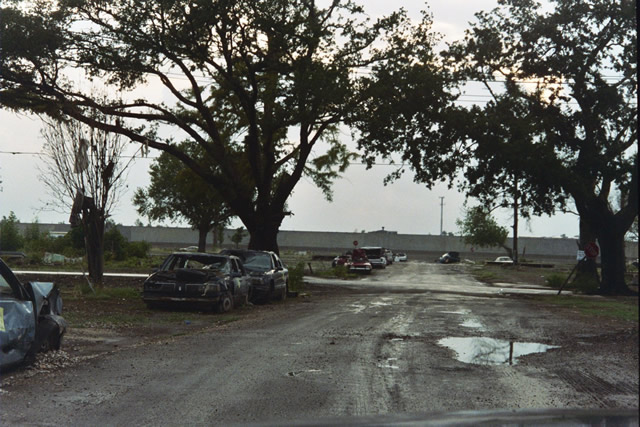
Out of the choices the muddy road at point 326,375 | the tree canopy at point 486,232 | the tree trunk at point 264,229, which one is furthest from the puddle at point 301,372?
the tree canopy at point 486,232

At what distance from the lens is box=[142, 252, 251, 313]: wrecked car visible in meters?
17.4

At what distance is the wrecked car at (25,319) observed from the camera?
8102 millimetres

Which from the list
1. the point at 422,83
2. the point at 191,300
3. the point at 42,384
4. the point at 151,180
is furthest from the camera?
the point at 151,180

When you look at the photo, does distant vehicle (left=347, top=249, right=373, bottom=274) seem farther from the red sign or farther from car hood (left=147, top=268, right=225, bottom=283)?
car hood (left=147, top=268, right=225, bottom=283)

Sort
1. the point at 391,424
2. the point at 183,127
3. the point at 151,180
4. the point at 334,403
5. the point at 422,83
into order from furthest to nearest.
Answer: the point at 151,180 < the point at 183,127 < the point at 422,83 < the point at 334,403 < the point at 391,424

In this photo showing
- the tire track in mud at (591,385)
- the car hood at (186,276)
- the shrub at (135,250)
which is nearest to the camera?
the tire track in mud at (591,385)

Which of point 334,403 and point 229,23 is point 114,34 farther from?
point 334,403

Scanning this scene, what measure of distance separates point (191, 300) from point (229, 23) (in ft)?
39.5

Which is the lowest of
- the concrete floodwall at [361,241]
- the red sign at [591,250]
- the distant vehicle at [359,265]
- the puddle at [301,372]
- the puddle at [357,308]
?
the puddle at [357,308]

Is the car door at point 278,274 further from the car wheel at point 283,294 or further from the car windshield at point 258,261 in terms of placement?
the car windshield at point 258,261

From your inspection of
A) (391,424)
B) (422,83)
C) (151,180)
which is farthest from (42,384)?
(151,180)

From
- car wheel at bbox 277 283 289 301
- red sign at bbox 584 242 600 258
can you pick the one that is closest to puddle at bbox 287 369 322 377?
car wheel at bbox 277 283 289 301

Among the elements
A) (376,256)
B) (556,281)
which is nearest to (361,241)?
(376,256)

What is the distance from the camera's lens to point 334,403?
7.05m
